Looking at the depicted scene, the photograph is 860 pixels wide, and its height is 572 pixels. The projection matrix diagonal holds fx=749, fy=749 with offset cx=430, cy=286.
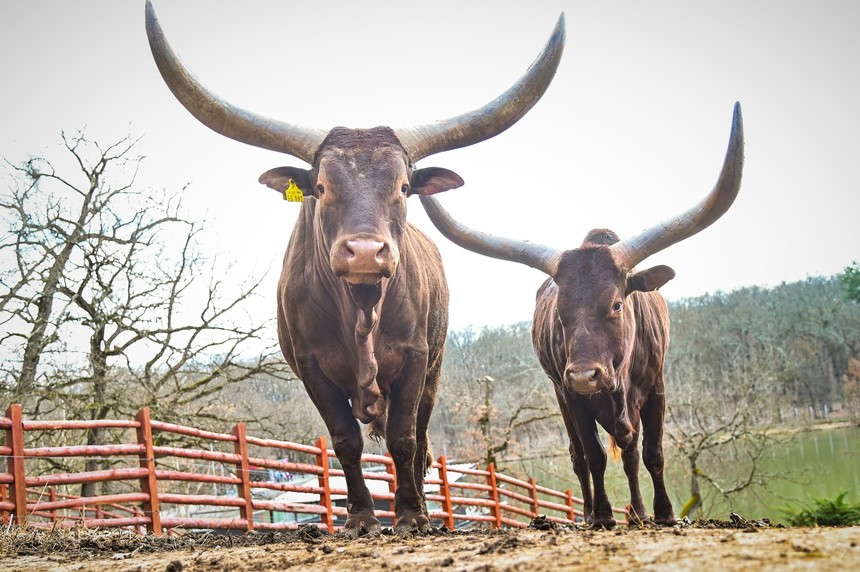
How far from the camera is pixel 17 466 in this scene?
6.84 meters

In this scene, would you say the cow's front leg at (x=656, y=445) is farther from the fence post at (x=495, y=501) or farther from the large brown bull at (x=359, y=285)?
the fence post at (x=495, y=501)

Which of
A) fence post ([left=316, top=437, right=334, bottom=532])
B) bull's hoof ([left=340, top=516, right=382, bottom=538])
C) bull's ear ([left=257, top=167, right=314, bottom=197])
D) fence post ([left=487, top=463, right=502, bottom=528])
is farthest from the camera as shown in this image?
fence post ([left=487, top=463, right=502, bottom=528])

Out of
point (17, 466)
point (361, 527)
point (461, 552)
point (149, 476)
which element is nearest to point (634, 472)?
point (361, 527)

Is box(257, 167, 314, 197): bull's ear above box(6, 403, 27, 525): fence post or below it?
above

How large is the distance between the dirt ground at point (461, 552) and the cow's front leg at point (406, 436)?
1.26ft

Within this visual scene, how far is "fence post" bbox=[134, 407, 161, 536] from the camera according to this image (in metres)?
7.77

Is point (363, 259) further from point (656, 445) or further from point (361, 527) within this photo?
point (656, 445)

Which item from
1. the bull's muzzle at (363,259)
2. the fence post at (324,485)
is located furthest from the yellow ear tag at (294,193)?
the fence post at (324,485)

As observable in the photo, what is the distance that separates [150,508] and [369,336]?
4.08 metres

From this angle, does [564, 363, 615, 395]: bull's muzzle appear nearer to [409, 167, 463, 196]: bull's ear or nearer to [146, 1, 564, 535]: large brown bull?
[146, 1, 564, 535]: large brown bull

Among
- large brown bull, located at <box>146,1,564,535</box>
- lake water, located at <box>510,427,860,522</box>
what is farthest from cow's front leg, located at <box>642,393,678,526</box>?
lake water, located at <box>510,427,860,522</box>

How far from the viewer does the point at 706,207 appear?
6695mm

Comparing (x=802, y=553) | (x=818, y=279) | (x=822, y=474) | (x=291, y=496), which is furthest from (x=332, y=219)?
(x=818, y=279)

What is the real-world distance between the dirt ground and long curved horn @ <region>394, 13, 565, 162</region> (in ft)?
9.67
